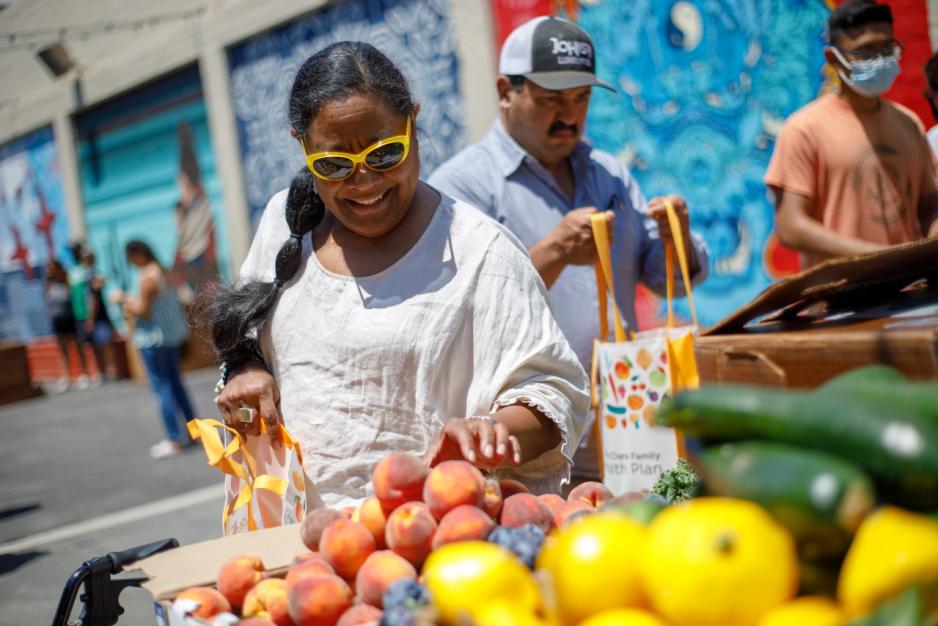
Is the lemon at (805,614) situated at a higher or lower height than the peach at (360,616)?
higher

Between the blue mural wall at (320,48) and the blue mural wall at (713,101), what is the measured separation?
1736mm

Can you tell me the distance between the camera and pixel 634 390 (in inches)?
117

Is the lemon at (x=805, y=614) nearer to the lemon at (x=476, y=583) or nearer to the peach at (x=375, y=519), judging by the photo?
the lemon at (x=476, y=583)

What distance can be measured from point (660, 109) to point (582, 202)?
453 cm

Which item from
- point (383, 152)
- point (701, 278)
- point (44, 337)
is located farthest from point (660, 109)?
point (44, 337)

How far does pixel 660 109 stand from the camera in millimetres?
7488

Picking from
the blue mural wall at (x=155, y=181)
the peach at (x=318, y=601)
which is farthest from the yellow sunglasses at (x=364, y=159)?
the blue mural wall at (x=155, y=181)

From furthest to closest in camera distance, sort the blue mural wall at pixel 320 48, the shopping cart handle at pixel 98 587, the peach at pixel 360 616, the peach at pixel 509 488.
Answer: the blue mural wall at pixel 320 48, the shopping cart handle at pixel 98 587, the peach at pixel 509 488, the peach at pixel 360 616

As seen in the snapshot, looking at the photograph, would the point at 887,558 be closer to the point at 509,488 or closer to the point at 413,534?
the point at 413,534

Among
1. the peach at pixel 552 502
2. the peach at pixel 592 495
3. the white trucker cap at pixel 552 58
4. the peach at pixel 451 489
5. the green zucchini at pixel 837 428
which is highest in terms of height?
the white trucker cap at pixel 552 58

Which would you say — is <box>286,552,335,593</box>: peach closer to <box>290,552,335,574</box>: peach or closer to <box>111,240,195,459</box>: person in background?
<box>290,552,335,574</box>: peach

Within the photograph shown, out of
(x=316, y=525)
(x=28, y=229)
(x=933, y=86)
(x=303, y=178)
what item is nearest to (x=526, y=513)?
(x=316, y=525)

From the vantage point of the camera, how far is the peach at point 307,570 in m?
1.50

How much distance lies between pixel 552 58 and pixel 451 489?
6.44 ft
